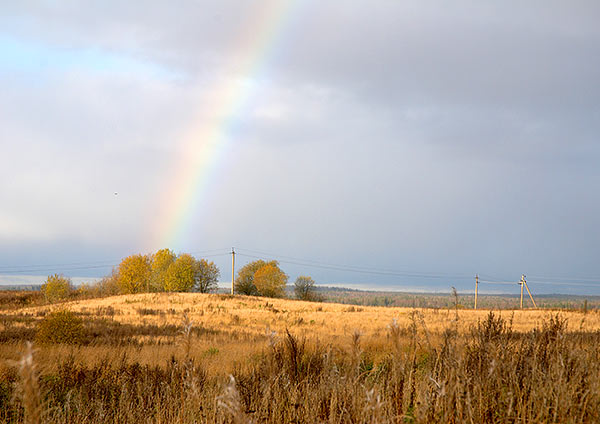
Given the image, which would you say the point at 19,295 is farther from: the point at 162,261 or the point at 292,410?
the point at 292,410

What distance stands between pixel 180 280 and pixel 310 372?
86820mm

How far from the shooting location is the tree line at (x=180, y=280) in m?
94.7

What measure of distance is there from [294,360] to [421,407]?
21.0 ft

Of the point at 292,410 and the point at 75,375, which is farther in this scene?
the point at 75,375

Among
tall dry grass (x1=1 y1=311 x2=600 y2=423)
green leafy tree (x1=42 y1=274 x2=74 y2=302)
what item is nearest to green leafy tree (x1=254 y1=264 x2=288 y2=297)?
green leafy tree (x1=42 y1=274 x2=74 y2=302)

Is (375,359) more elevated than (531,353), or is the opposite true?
(531,353)

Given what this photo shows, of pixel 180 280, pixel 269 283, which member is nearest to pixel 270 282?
pixel 269 283

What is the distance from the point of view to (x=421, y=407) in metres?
2.96

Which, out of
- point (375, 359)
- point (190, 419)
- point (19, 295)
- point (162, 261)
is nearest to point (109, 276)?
point (162, 261)

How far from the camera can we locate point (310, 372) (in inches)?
383

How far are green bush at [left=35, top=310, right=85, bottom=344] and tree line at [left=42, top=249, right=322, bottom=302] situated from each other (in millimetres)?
72095

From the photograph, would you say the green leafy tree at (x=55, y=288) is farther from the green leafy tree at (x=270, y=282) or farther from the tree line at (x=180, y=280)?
the green leafy tree at (x=270, y=282)

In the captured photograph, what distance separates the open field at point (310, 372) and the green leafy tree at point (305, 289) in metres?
56.8

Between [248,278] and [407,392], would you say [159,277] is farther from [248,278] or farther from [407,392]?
[407,392]
